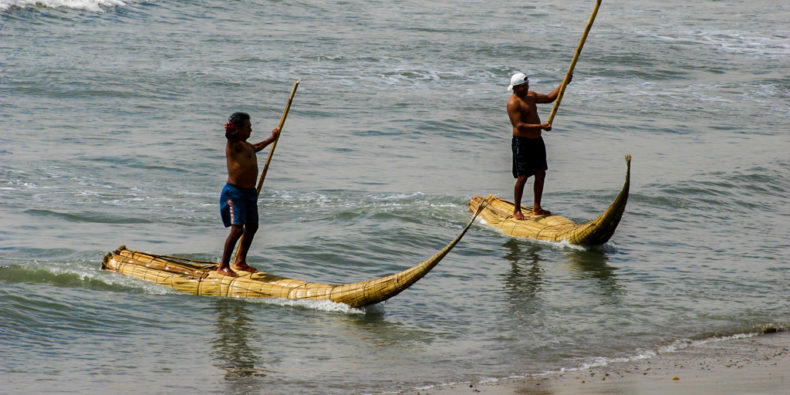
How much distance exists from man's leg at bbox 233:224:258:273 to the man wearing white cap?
333 cm

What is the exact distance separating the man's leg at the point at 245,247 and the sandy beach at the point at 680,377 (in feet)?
8.41

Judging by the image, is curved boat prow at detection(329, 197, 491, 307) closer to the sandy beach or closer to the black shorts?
the sandy beach

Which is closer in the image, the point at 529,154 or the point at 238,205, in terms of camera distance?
the point at 238,205

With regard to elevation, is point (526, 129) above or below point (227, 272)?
above

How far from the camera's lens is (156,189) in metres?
13.0

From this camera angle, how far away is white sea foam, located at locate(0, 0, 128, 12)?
24927 mm

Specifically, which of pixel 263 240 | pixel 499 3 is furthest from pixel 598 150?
pixel 499 3

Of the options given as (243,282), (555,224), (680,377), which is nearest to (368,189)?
(555,224)

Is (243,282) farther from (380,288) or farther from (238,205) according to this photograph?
(380,288)

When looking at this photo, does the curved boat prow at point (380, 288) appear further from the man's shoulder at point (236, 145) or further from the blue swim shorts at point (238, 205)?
the man's shoulder at point (236, 145)

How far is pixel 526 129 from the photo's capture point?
33.9ft

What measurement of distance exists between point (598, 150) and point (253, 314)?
9.81m

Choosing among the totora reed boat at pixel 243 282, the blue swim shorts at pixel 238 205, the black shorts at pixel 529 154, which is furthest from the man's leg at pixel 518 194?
the blue swim shorts at pixel 238 205

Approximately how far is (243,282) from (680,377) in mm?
3746
